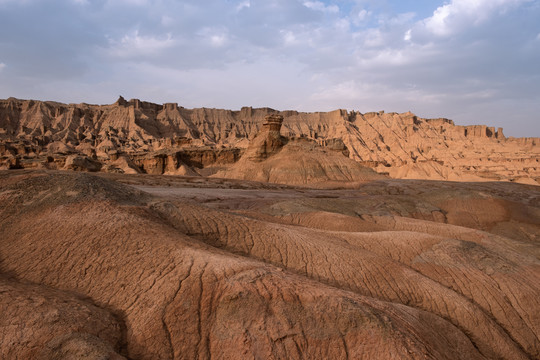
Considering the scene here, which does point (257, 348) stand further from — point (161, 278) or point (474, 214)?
point (474, 214)

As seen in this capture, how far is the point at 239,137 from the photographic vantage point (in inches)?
2633

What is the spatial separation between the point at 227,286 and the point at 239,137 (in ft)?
211

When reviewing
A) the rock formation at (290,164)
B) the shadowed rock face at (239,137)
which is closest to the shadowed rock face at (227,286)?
the rock formation at (290,164)

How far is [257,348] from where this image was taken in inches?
119

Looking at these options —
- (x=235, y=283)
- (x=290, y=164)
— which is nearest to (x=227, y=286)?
(x=235, y=283)

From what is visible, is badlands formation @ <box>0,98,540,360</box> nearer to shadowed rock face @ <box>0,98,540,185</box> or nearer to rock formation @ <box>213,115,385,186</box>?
rock formation @ <box>213,115,385,186</box>

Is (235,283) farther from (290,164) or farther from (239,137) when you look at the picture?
(239,137)

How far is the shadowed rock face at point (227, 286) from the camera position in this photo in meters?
3.08

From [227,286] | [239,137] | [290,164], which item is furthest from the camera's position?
[239,137]

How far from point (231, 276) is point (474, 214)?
14.6 meters

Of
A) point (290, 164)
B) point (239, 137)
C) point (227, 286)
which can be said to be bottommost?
point (290, 164)

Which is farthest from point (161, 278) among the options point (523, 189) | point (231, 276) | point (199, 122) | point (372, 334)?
point (199, 122)

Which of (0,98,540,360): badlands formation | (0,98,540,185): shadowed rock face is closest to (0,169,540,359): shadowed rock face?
(0,98,540,360): badlands formation

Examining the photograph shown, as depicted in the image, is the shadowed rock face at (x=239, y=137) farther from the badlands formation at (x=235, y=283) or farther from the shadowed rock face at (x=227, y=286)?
the shadowed rock face at (x=227, y=286)
